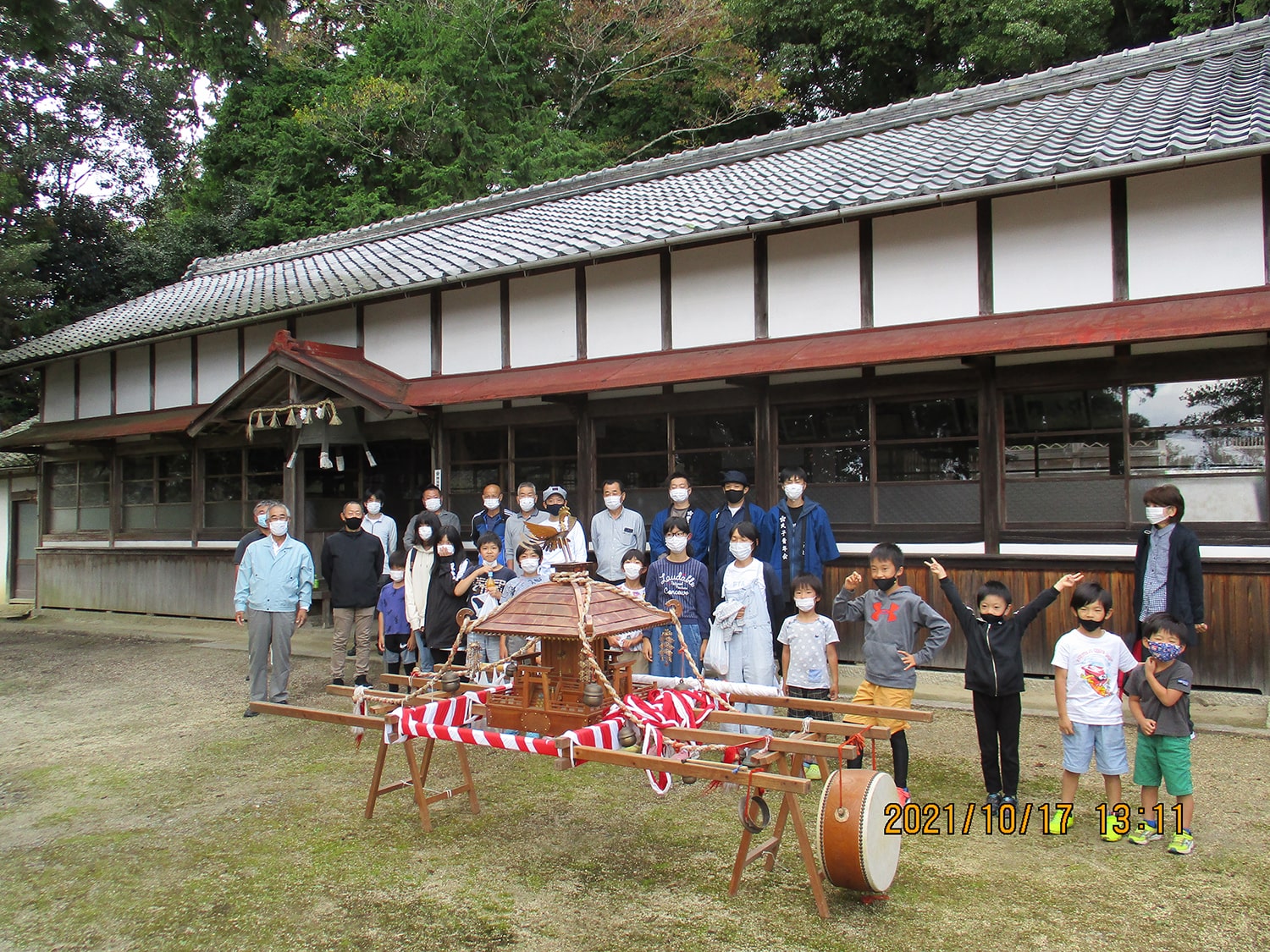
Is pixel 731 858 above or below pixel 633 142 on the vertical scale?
below

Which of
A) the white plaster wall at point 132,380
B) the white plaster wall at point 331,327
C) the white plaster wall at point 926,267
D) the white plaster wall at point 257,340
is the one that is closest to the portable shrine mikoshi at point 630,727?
the white plaster wall at point 926,267

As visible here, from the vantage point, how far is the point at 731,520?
7238mm

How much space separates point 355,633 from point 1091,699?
603cm

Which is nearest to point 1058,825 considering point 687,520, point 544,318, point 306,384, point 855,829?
point 855,829

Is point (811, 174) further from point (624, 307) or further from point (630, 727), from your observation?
point (630, 727)

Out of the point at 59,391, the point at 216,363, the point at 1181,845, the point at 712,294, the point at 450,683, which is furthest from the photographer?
the point at 59,391

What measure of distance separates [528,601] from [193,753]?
3547mm

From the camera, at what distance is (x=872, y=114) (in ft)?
38.0

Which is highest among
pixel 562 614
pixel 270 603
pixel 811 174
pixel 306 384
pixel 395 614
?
pixel 811 174

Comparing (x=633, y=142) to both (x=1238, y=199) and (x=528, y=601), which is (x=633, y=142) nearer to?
(x=1238, y=199)

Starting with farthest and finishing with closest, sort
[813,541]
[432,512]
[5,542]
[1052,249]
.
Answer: [5,542]
[432,512]
[1052,249]
[813,541]

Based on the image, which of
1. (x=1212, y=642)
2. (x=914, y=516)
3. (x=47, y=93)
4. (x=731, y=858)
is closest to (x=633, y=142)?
(x=47, y=93)

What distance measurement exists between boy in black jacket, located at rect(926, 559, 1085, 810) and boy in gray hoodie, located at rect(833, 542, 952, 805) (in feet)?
0.59

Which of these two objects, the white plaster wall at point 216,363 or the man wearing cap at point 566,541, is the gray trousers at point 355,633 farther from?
the white plaster wall at point 216,363
